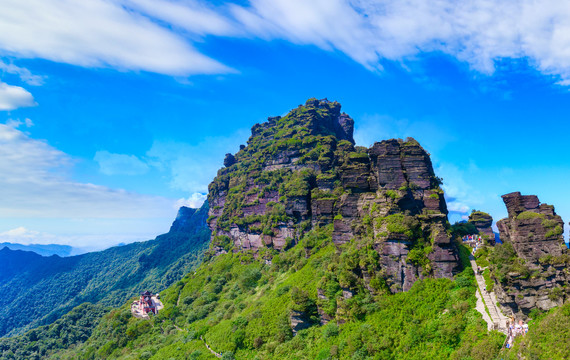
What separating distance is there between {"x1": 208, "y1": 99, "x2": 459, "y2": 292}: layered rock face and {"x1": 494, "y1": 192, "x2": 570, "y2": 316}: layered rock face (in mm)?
7002

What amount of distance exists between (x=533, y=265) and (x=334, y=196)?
41440 mm

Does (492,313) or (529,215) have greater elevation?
(529,215)

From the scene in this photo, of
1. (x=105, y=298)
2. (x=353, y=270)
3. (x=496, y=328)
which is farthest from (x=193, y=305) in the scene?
(x=105, y=298)

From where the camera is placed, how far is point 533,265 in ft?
101

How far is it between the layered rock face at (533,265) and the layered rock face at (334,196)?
23.0 ft

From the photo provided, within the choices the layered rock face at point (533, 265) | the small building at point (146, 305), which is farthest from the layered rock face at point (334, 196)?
the small building at point (146, 305)

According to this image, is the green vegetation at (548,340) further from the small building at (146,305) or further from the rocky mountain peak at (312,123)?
the small building at (146,305)

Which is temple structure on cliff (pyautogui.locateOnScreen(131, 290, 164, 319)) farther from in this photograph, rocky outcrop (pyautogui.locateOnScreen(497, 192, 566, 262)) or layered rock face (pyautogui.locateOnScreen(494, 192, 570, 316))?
rocky outcrop (pyautogui.locateOnScreen(497, 192, 566, 262))

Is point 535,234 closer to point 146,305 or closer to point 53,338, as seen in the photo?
point 146,305

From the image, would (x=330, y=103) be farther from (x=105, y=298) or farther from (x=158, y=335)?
(x=105, y=298)

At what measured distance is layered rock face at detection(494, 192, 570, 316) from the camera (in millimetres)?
29000

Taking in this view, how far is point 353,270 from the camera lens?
44.5m

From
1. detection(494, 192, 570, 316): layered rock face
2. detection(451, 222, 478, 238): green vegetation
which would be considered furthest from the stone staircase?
detection(451, 222, 478, 238): green vegetation

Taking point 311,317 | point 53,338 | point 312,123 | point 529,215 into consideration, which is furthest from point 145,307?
point 529,215
